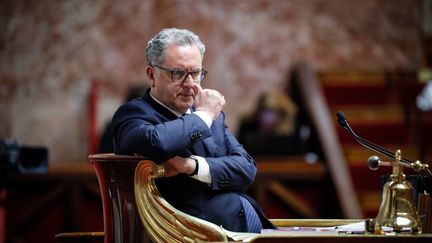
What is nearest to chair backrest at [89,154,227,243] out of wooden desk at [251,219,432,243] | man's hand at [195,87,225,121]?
wooden desk at [251,219,432,243]

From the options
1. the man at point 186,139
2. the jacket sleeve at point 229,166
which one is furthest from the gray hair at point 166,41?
the jacket sleeve at point 229,166

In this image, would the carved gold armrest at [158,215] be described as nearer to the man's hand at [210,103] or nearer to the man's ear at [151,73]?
the man's hand at [210,103]

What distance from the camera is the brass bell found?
2705 millimetres

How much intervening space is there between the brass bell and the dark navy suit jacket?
0.50 metres

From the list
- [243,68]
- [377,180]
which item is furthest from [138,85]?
[377,180]

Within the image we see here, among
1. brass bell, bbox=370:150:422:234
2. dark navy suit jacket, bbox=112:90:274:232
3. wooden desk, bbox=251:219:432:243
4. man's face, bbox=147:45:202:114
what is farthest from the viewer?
man's face, bbox=147:45:202:114

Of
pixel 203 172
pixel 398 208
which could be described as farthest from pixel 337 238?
pixel 203 172

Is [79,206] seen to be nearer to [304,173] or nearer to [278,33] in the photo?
[304,173]

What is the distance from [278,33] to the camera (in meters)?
7.80

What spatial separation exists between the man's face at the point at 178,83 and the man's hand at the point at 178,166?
0.27 metres

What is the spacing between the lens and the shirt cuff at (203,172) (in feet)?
9.62

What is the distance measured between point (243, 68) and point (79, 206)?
2.27 meters

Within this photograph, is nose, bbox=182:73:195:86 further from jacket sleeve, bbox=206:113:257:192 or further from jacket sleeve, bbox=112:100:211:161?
jacket sleeve, bbox=206:113:257:192

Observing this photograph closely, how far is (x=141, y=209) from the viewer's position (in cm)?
281
